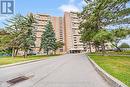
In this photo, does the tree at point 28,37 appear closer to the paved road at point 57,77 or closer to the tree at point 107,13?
the tree at point 107,13

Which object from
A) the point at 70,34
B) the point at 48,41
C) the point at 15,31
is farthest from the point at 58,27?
the point at 15,31

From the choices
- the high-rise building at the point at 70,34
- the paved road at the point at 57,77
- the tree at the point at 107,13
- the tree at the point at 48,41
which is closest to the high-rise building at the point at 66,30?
the high-rise building at the point at 70,34

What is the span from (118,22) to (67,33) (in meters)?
124

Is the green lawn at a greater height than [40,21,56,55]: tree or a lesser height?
lesser

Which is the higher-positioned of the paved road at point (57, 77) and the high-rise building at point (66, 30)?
the high-rise building at point (66, 30)

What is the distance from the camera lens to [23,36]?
6894cm

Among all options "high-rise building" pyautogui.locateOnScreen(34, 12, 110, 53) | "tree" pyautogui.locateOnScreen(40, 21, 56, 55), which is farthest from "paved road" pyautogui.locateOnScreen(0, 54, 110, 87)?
"high-rise building" pyautogui.locateOnScreen(34, 12, 110, 53)

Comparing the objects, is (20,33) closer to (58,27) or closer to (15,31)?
(15,31)

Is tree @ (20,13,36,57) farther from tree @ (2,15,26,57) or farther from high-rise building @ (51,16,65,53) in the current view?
high-rise building @ (51,16,65,53)

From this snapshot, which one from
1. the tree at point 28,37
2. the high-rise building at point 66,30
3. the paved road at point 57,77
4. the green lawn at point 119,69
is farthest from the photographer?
the high-rise building at point 66,30

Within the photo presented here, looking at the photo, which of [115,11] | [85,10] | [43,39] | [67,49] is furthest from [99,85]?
[67,49]

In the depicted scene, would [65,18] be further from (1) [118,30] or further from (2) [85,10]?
(1) [118,30]

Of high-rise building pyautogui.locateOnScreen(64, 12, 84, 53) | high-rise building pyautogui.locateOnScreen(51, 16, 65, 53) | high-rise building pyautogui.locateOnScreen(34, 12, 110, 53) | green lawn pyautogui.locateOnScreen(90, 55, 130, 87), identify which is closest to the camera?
green lawn pyautogui.locateOnScreen(90, 55, 130, 87)

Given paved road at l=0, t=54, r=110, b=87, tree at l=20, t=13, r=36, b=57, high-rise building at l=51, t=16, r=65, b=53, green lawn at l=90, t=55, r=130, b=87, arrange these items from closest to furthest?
paved road at l=0, t=54, r=110, b=87 → green lawn at l=90, t=55, r=130, b=87 → tree at l=20, t=13, r=36, b=57 → high-rise building at l=51, t=16, r=65, b=53
